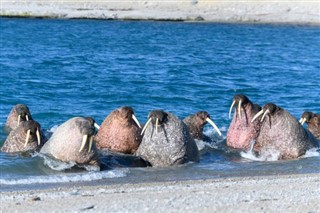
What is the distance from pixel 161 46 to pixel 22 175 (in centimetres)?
3077

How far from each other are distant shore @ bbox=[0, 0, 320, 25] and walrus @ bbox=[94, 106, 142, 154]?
48.9m

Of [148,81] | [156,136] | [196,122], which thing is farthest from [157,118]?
[148,81]

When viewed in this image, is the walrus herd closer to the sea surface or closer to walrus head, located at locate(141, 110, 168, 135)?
walrus head, located at locate(141, 110, 168, 135)

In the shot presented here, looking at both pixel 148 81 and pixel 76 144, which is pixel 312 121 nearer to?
pixel 76 144

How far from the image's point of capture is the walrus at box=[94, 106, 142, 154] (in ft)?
46.8

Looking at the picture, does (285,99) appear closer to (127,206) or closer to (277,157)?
(277,157)

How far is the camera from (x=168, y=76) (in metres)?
29.2

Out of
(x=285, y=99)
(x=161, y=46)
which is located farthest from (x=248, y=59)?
(x=285, y=99)

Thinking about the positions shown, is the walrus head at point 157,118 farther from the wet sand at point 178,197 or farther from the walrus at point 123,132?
the wet sand at point 178,197

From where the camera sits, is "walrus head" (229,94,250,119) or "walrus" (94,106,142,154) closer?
"walrus" (94,106,142,154)

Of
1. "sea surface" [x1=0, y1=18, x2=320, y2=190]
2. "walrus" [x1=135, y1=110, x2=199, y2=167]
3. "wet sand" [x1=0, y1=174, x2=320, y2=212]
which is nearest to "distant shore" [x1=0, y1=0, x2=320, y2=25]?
"sea surface" [x1=0, y1=18, x2=320, y2=190]

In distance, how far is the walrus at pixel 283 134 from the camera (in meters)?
14.6

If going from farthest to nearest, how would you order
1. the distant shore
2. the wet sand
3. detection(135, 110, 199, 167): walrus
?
the distant shore, detection(135, 110, 199, 167): walrus, the wet sand

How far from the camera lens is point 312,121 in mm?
16281
